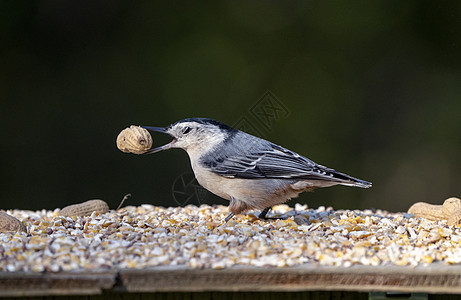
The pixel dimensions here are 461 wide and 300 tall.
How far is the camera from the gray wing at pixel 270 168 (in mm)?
2770

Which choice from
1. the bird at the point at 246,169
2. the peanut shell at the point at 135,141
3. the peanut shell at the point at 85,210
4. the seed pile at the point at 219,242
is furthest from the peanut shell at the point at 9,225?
the bird at the point at 246,169

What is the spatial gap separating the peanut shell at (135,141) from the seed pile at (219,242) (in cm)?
36

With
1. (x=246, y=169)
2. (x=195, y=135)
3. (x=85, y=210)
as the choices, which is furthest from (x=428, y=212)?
(x=85, y=210)

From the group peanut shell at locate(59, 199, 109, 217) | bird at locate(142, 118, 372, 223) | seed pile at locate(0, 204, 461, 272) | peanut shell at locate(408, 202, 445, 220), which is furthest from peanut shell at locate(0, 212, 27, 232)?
peanut shell at locate(408, 202, 445, 220)

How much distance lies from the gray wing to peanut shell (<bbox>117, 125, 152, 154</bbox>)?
0.39 m

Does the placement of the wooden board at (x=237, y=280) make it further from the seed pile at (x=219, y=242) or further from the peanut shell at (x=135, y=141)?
the peanut shell at (x=135, y=141)

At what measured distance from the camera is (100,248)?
2059 millimetres

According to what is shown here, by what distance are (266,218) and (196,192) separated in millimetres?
1333

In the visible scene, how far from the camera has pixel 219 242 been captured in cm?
215

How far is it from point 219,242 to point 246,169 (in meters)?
0.71

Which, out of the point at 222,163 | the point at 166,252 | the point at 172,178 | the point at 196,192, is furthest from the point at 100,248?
the point at 172,178

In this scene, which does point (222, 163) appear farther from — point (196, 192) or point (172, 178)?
point (172, 178)

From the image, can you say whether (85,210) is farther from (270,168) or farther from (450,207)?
(450,207)

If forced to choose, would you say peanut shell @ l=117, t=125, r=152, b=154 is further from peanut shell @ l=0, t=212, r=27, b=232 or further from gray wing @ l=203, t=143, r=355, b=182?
peanut shell @ l=0, t=212, r=27, b=232
